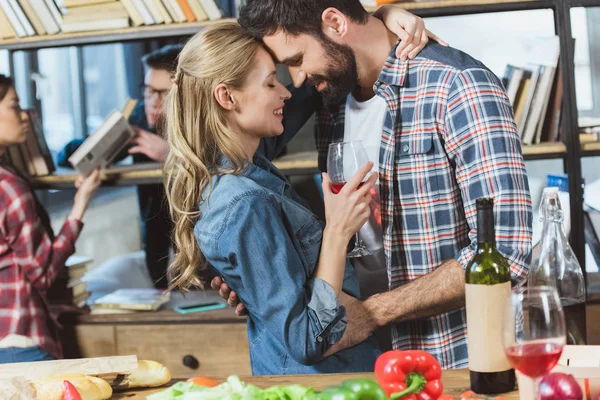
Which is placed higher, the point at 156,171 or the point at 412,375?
the point at 156,171

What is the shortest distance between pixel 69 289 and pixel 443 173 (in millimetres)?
1804

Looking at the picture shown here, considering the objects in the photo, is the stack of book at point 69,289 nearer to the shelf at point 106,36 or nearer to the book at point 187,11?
the shelf at point 106,36

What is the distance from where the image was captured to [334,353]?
5.53ft

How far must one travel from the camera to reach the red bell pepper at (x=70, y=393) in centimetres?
127

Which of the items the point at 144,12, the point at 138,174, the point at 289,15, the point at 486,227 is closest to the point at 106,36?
the point at 144,12

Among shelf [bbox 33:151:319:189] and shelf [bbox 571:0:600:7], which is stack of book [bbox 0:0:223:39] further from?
shelf [bbox 571:0:600:7]

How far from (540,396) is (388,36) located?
1.18 meters

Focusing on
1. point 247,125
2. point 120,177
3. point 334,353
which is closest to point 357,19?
point 247,125

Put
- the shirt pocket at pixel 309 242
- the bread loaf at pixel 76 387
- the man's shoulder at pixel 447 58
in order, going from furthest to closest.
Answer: the man's shoulder at pixel 447 58 < the shirt pocket at pixel 309 242 < the bread loaf at pixel 76 387

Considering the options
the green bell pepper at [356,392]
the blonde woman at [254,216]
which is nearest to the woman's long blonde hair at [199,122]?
the blonde woman at [254,216]

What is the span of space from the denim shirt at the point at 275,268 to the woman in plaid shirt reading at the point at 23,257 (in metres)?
1.37

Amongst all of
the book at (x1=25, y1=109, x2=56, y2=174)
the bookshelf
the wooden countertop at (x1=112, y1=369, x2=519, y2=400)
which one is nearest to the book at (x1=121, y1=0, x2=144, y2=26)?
the book at (x1=25, y1=109, x2=56, y2=174)

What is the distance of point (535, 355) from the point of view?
0.99 meters

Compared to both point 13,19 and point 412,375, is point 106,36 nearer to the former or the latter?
point 13,19
